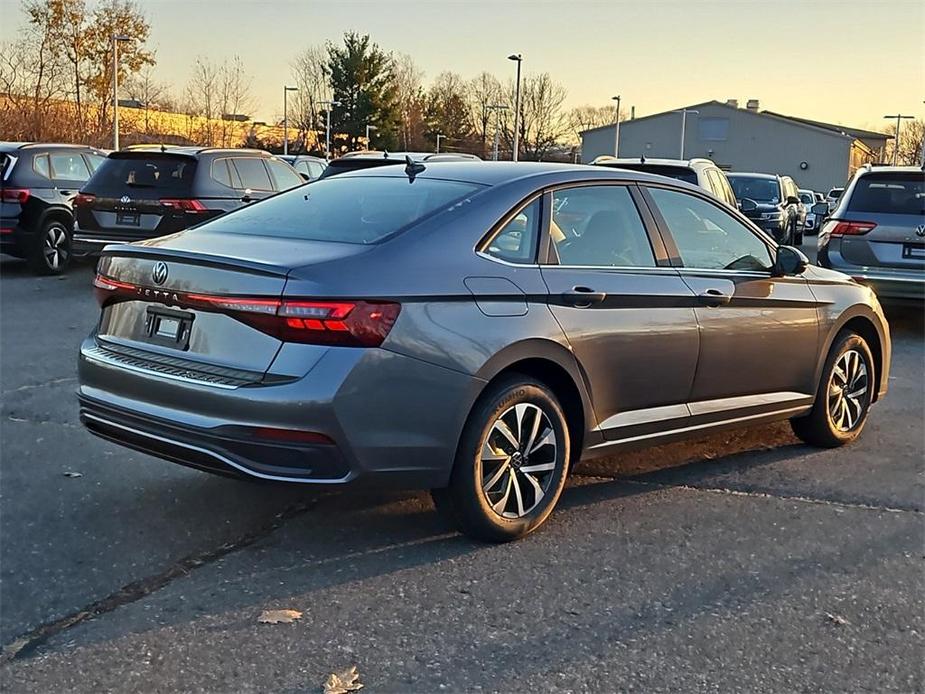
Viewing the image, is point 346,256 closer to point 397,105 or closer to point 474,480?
point 474,480

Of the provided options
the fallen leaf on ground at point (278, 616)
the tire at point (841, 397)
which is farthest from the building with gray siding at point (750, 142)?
the fallen leaf on ground at point (278, 616)

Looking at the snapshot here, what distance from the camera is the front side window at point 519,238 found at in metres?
4.25

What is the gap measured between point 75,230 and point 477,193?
29.7 feet

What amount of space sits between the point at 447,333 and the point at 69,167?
11.6m

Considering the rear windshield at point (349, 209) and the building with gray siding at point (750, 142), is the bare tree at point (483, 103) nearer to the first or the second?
the building with gray siding at point (750, 142)

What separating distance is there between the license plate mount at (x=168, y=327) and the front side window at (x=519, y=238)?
4.11 feet

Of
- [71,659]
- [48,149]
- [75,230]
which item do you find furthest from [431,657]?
[48,149]

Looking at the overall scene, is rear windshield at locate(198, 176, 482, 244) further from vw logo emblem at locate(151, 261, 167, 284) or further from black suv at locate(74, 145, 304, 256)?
black suv at locate(74, 145, 304, 256)

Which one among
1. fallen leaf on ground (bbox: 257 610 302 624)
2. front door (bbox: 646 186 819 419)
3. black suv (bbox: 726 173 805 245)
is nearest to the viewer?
fallen leaf on ground (bbox: 257 610 302 624)

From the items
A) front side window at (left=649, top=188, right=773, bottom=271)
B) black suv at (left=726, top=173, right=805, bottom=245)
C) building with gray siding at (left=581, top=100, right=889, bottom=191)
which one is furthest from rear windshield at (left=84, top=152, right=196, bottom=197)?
building with gray siding at (left=581, top=100, right=889, bottom=191)

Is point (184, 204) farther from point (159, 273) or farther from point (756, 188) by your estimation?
point (756, 188)

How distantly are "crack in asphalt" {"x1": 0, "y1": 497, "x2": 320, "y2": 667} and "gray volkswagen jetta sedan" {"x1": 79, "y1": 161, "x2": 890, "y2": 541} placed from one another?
0.44m

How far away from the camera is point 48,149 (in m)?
13.6

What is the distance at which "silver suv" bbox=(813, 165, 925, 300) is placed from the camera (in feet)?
32.9
